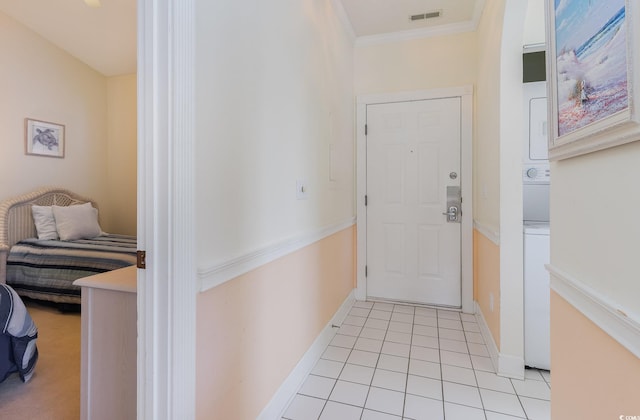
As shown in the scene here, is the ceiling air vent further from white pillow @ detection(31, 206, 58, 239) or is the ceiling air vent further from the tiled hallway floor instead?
white pillow @ detection(31, 206, 58, 239)

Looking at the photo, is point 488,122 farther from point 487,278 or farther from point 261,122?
point 261,122

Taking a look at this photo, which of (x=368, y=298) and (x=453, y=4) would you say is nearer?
(x=453, y=4)

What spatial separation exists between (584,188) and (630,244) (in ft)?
0.81

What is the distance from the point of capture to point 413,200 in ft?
10.1

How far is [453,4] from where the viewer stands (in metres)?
2.59

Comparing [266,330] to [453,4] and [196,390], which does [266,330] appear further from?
[453,4]

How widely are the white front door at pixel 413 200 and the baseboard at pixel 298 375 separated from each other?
0.87 metres

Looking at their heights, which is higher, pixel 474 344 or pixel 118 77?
pixel 118 77

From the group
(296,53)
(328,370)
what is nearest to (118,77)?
(296,53)

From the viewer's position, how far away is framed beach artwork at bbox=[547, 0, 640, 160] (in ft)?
2.07

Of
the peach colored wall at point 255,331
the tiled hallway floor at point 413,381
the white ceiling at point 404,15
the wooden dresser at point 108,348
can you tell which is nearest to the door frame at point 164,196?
the peach colored wall at point 255,331

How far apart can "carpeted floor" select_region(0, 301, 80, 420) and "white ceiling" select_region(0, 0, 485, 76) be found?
10.5 ft

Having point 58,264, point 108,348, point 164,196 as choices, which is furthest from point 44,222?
point 164,196

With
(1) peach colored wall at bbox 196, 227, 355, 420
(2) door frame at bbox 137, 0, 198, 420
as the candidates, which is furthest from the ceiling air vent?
(2) door frame at bbox 137, 0, 198, 420
